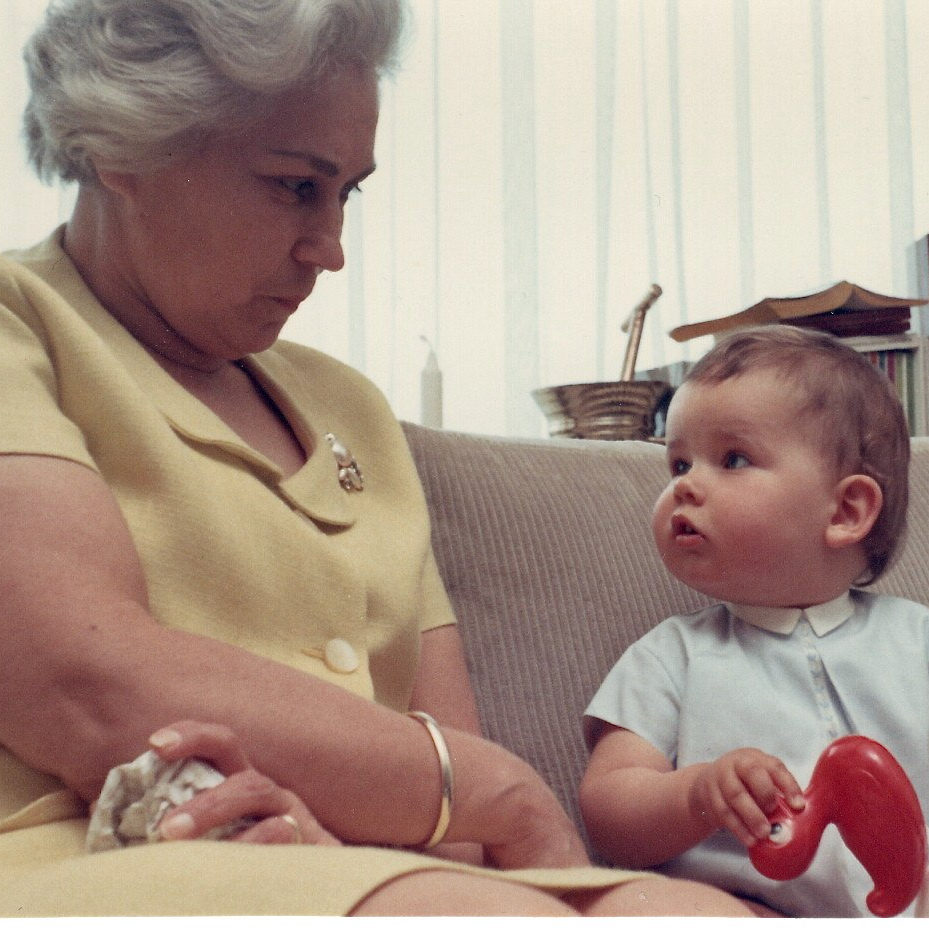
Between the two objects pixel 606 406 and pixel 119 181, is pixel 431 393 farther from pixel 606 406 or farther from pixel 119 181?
pixel 119 181

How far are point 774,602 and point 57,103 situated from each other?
0.70 meters

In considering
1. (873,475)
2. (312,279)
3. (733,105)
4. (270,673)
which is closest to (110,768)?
(270,673)

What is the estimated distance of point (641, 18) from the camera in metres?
1.04

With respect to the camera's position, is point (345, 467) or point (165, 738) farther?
point (345, 467)

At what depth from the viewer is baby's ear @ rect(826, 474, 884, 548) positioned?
0.99 meters

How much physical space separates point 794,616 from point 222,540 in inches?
20.2

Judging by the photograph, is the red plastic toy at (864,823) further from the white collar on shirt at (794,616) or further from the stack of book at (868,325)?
the stack of book at (868,325)

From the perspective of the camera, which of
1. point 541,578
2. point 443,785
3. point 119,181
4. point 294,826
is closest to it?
point 294,826

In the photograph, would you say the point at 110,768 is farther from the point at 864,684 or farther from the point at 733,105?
the point at 733,105

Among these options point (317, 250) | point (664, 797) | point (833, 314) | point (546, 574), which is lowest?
point (664, 797)

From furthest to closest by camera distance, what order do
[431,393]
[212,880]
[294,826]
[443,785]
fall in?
1. [431,393]
2. [443,785]
3. [294,826]
4. [212,880]

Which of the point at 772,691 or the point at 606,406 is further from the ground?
the point at 606,406

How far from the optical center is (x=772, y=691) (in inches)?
38.2

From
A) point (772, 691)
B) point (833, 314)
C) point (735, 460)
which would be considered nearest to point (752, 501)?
point (735, 460)
